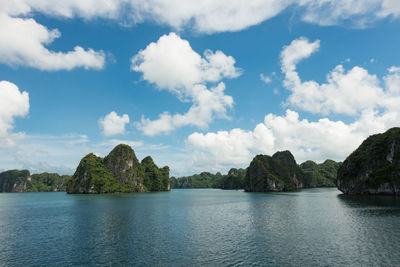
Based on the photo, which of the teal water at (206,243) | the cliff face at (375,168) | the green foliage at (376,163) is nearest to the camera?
the teal water at (206,243)

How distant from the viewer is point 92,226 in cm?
5591

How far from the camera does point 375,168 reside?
141m

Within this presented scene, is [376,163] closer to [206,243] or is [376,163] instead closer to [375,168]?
[375,168]

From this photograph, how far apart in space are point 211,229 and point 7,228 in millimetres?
45434

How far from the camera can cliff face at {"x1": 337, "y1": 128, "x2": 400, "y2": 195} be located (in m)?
131

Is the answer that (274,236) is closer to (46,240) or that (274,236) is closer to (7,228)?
(46,240)

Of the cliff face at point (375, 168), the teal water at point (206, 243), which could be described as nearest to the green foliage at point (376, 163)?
the cliff face at point (375, 168)

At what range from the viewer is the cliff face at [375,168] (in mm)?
130875

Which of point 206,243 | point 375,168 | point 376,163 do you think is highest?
point 376,163

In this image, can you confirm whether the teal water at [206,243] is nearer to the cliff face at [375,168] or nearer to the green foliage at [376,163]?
the cliff face at [375,168]

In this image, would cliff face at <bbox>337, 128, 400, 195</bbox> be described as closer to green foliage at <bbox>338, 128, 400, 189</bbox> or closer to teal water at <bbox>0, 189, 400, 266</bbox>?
green foliage at <bbox>338, 128, 400, 189</bbox>

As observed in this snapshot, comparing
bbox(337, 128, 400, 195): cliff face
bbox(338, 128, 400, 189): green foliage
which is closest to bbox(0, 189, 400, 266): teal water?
bbox(337, 128, 400, 195): cliff face

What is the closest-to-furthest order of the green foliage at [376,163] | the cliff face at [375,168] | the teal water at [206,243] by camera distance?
1. the teal water at [206,243]
2. the cliff face at [375,168]
3. the green foliage at [376,163]

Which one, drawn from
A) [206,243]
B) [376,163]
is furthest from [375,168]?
[206,243]
